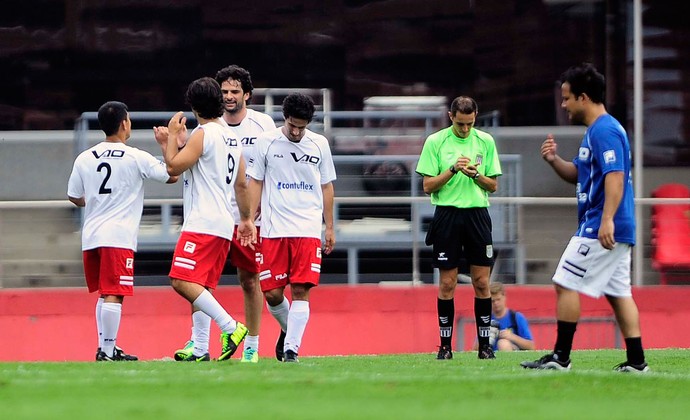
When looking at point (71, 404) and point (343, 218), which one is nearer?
point (71, 404)

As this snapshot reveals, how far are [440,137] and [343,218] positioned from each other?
142 inches

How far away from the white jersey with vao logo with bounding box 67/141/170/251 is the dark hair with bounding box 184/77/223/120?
30.2 inches

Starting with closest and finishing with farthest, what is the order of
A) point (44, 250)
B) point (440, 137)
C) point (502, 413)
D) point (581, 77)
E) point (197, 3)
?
1. point (502, 413)
2. point (581, 77)
3. point (440, 137)
4. point (44, 250)
5. point (197, 3)

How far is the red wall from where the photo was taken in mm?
14047

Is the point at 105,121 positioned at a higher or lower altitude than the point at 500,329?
higher

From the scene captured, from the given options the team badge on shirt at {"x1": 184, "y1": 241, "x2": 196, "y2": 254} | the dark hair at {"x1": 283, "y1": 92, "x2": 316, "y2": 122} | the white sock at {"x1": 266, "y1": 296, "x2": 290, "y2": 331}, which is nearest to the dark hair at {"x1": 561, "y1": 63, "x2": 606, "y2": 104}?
the dark hair at {"x1": 283, "y1": 92, "x2": 316, "y2": 122}

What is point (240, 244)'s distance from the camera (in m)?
10.6

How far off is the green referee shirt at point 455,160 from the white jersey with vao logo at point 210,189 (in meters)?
1.84

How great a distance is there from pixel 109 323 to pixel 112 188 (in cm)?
94

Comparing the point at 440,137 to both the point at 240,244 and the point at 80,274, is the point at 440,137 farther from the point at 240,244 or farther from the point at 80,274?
the point at 80,274

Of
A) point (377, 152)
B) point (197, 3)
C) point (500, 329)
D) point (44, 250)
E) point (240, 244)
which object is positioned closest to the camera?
point (240, 244)

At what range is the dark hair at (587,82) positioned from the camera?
894cm

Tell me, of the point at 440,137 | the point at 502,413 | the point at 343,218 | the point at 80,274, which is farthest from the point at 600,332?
the point at 502,413

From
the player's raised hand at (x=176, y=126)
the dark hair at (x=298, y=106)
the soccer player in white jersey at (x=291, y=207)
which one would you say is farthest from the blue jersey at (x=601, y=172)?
the player's raised hand at (x=176, y=126)
